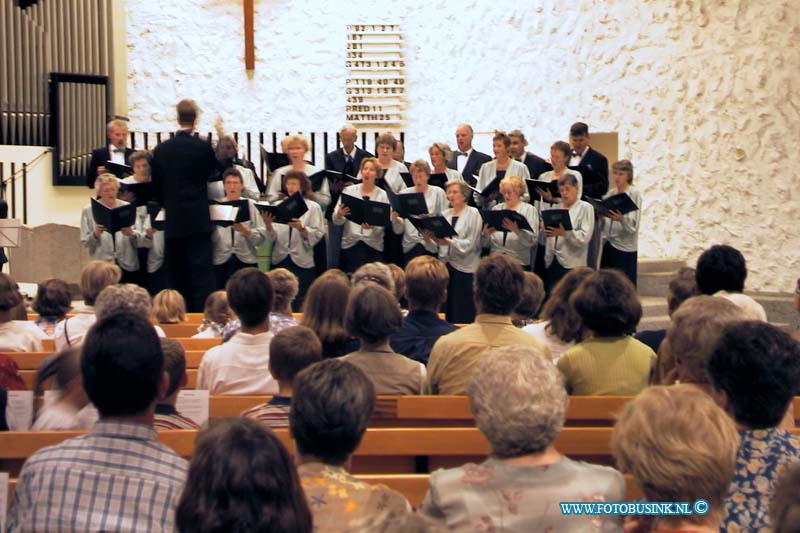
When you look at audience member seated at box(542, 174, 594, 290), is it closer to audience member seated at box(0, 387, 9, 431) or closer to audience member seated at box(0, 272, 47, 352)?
audience member seated at box(0, 272, 47, 352)

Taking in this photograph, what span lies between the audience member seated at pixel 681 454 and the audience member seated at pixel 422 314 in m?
2.18

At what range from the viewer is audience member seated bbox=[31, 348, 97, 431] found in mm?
2951

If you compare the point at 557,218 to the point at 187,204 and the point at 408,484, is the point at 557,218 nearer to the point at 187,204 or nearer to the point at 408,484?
the point at 187,204

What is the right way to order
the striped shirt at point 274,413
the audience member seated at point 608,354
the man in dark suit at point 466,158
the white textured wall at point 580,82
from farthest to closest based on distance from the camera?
the white textured wall at point 580,82 → the man in dark suit at point 466,158 → the audience member seated at point 608,354 → the striped shirt at point 274,413

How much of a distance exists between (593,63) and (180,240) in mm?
5122

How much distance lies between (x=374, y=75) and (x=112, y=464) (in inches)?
387

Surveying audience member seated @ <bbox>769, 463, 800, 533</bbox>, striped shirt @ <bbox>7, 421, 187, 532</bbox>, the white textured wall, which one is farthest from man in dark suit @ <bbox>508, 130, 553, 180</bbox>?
audience member seated @ <bbox>769, 463, 800, 533</bbox>

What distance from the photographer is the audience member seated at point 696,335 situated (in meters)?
2.93

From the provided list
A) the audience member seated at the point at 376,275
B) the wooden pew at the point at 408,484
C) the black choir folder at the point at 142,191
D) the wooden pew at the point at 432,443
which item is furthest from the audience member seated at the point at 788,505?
the black choir folder at the point at 142,191

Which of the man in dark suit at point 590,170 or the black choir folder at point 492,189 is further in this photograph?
the man in dark suit at point 590,170

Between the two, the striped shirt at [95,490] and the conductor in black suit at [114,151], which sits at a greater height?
the conductor in black suit at [114,151]

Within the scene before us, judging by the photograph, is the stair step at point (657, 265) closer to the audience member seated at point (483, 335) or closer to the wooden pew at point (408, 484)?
the audience member seated at point (483, 335)

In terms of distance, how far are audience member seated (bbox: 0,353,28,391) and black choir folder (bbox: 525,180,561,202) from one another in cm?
495

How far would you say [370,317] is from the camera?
355 centimetres
